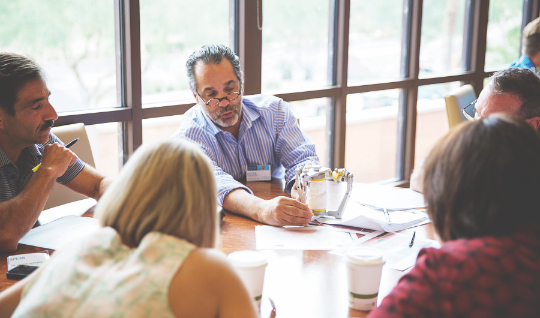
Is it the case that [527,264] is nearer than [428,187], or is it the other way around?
[527,264]

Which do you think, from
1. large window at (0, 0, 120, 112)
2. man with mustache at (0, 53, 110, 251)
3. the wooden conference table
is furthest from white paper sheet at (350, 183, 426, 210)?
large window at (0, 0, 120, 112)

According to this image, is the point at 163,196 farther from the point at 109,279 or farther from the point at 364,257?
the point at 364,257

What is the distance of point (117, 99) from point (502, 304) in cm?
240

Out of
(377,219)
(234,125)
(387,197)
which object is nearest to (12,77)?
(234,125)

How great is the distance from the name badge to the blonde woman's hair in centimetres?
141

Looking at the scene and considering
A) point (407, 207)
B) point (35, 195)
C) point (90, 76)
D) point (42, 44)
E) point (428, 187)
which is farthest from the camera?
point (90, 76)

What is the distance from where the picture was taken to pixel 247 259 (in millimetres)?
1149

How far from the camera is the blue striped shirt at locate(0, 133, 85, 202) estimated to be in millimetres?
1878

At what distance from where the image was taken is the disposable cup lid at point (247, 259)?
3.71 feet

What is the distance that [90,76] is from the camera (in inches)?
107

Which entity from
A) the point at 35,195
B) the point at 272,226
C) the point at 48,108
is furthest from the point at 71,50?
the point at 272,226

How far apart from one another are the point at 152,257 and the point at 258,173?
1.51 m

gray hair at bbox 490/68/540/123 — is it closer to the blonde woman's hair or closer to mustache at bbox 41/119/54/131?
the blonde woman's hair

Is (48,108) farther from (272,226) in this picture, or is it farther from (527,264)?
(527,264)
